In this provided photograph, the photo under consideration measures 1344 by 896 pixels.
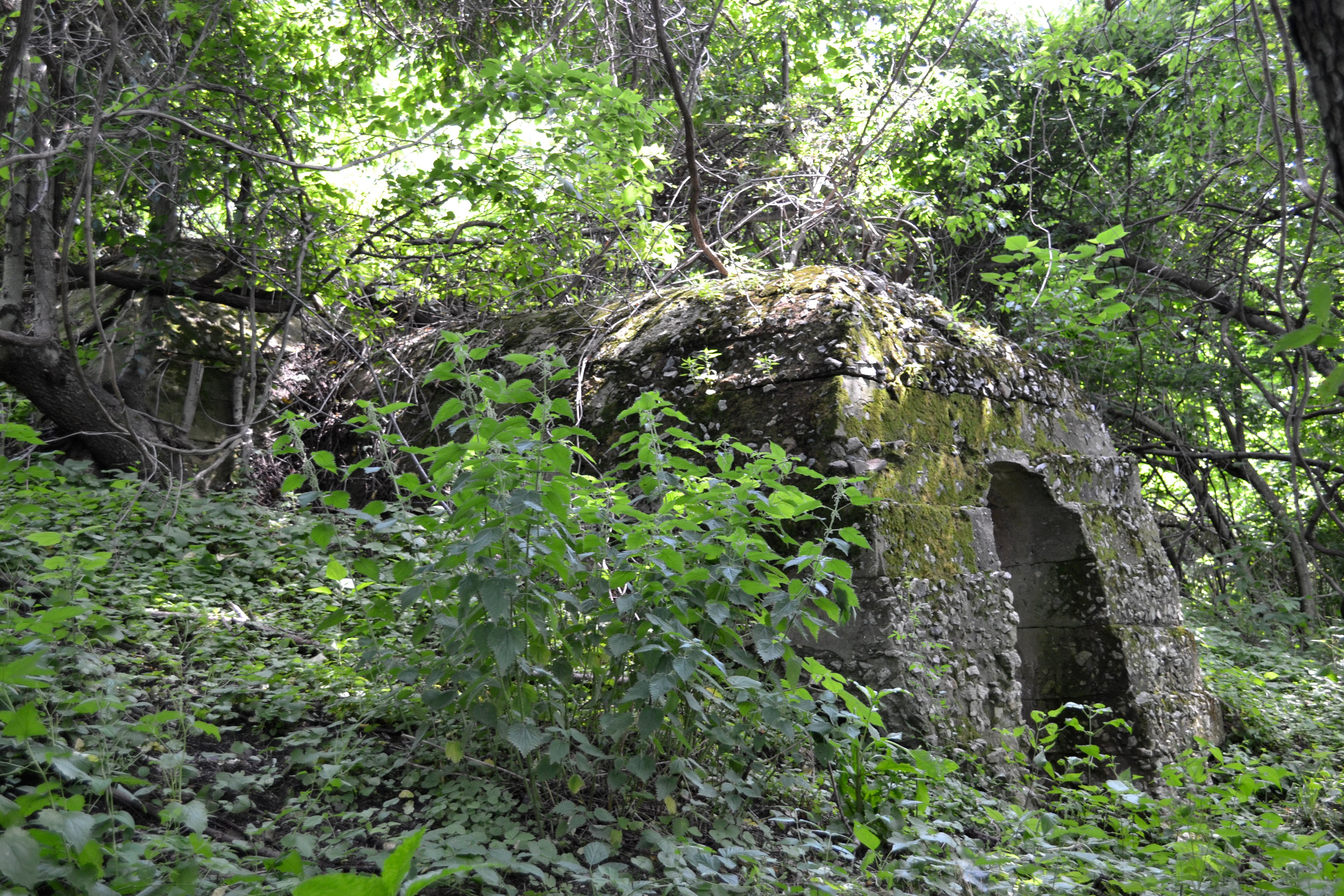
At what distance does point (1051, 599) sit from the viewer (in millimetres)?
4484

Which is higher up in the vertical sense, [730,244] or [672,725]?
[730,244]

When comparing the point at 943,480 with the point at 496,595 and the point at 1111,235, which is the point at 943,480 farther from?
the point at 496,595

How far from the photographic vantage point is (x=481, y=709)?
225 cm

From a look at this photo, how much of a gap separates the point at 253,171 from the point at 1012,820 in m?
5.00

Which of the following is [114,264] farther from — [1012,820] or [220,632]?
[1012,820]

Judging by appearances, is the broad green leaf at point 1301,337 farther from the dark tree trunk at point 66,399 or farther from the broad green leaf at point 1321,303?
the dark tree trunk at point 66,399

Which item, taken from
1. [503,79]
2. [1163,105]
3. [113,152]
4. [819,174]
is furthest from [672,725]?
[1163,105]

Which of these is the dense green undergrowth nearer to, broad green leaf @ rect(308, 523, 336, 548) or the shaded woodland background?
broad green leaf @ rect(308, 523, 336, 548)

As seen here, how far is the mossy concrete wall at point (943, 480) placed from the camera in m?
3.50

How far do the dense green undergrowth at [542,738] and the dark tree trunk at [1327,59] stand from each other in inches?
55.3

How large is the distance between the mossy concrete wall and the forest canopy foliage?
0.85ft

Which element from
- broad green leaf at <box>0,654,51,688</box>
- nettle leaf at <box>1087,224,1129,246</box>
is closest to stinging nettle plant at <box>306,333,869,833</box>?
broad green leaf at <box>0,654,51,688</box>

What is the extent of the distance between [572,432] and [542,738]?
791 mm

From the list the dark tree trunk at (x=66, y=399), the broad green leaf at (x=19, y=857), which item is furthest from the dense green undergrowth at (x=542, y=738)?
the dark tree trunk at (x=66, y=399)
